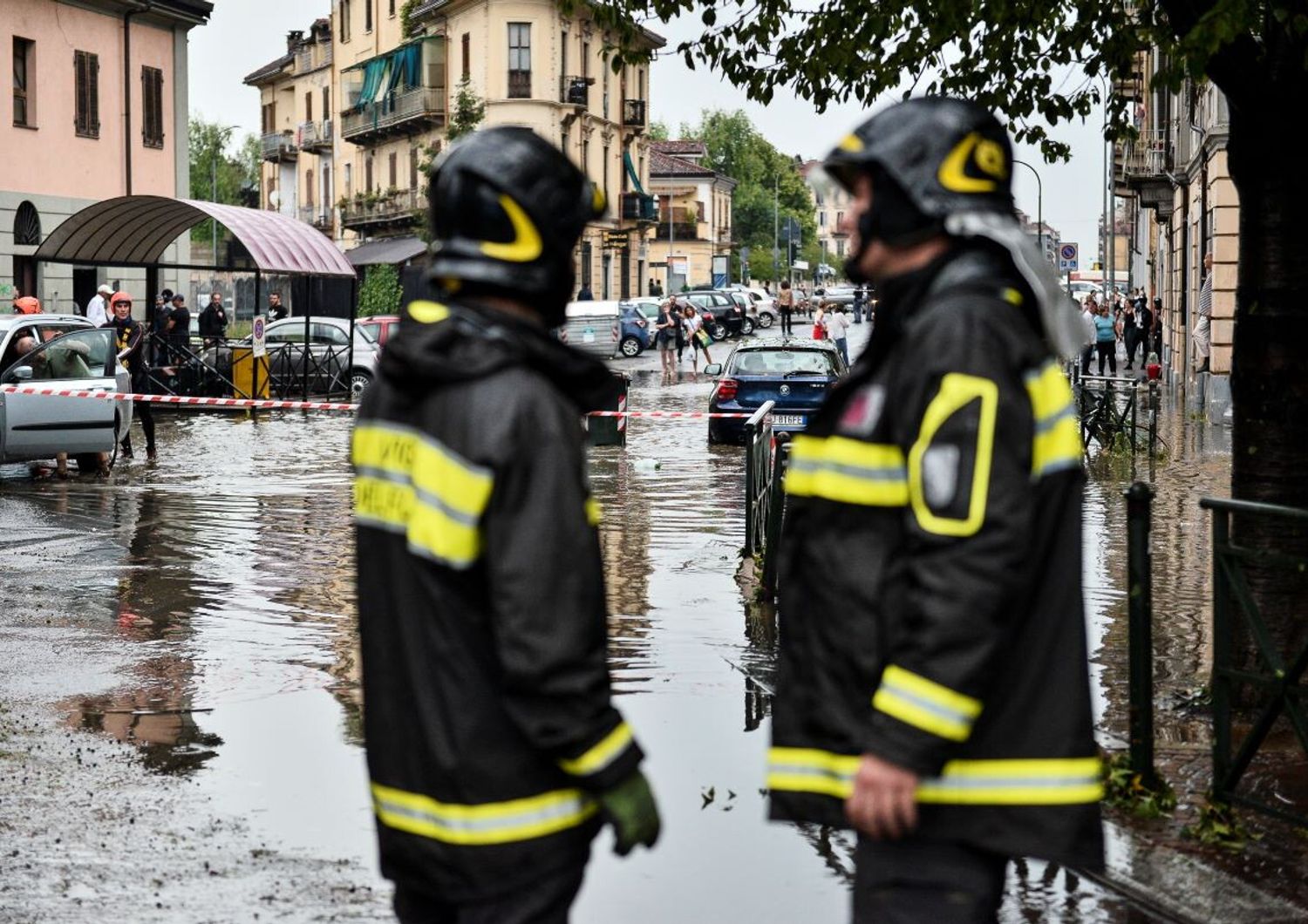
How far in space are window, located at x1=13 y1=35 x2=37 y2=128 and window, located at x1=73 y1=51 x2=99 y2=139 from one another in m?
1.22

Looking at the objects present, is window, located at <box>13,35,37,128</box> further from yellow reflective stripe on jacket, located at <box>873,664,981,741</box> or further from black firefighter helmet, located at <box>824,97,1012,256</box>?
yellow reflective stripe on jacket, located at <box>873,664,981,741</box>

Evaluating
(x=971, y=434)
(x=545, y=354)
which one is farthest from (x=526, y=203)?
(x=971, y=434)

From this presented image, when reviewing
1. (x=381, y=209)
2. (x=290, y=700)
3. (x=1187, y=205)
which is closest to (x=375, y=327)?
(x=1187, y=205)

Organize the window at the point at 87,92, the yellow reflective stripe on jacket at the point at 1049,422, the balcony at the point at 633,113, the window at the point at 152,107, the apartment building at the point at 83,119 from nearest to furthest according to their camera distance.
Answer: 1. the yellow reflective stripe on jacket at the point at 1049,422
2. the apartment building at the point at 83,119
3. the window at the point at 87,92
4. the window at the point at 152,107
5. the balcony at the point at 633,113

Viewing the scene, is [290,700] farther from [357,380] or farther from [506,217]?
[357,380]

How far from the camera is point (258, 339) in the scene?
30609 mm

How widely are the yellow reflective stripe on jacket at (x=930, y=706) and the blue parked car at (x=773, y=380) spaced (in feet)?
66.6

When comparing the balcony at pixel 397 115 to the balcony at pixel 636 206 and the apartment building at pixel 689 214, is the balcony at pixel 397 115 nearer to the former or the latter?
the balcony at pixel 636 206

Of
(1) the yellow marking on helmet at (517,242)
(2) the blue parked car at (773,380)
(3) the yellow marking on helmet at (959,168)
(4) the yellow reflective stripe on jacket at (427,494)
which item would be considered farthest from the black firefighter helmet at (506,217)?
(2) the blue parked car at (773,380)

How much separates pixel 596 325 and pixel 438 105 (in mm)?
25207

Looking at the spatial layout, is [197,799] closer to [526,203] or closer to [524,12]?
[526,203]

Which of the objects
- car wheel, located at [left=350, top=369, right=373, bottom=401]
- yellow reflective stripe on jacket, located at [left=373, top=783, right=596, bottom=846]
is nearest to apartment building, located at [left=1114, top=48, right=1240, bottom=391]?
car wheel, located at [left=350, top=369, right=373, bottom=401]

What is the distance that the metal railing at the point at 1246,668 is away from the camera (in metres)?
5.83

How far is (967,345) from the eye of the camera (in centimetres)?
301
